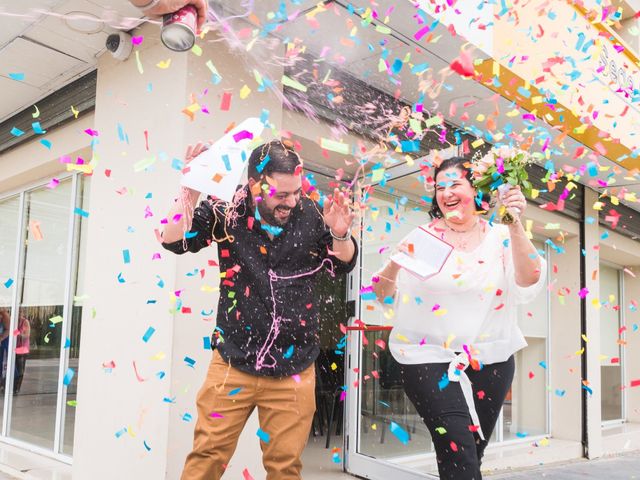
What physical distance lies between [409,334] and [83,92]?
9.60 feet

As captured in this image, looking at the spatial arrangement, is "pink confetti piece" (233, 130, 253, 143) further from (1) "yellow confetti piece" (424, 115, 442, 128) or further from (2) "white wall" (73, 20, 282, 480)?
(1) "yellow confetti piece" (424, 115, 442, 128)

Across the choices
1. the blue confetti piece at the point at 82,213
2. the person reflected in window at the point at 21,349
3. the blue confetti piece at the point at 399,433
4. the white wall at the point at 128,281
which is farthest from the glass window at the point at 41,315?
the blue confetti piece at the point at 399,433

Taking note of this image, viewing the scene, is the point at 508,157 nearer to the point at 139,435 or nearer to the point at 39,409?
the point at 139,435

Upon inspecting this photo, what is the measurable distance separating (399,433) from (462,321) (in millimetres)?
2548

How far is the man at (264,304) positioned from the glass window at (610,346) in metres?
7.85

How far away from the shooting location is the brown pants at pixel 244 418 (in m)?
2.27

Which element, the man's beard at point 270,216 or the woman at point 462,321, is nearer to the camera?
the man's beard at point 270,216

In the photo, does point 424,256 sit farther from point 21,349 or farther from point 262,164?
point 21,349

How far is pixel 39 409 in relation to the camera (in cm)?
498

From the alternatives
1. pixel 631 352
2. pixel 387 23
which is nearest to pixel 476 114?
pixel 387 23

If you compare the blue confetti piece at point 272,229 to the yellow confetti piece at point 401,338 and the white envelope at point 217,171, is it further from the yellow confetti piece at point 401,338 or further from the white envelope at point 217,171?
the yellow confetti piece at point 401,338

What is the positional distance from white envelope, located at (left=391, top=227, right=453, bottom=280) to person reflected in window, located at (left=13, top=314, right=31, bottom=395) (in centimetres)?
397

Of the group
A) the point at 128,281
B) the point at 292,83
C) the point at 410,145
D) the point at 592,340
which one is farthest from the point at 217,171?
the point at 592,340

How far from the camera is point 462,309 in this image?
2646 mm
